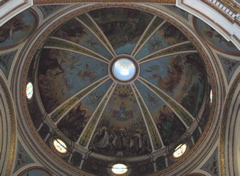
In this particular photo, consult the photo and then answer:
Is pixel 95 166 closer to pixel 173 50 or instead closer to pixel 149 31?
pixel 173 50

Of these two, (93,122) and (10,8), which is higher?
(93,122)

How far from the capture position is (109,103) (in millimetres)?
20609

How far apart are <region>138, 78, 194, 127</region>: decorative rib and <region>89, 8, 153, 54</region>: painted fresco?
208 cm

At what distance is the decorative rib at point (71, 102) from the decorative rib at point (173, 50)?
2.46 meters

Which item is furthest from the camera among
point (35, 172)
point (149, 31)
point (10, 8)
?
point (149, 31)

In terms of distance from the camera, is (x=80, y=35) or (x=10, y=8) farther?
(x=80, y=35)

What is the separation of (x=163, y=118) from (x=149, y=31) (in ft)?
14.0

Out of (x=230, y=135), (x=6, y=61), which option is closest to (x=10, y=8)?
(x=6, y=61)

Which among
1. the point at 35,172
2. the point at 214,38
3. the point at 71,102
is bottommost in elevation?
the point at 35,172

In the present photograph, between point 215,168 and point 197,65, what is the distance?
4.78m

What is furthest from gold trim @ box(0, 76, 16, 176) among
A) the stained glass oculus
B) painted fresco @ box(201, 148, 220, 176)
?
painted fresco @ box(201, 148, 220, 176)

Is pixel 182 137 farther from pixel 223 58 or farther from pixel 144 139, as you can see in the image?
pixel 223 58

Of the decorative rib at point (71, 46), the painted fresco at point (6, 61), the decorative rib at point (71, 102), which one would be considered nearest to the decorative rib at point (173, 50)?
the decorative rib at point (71, 46)

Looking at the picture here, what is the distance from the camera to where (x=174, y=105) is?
19.4 metres
